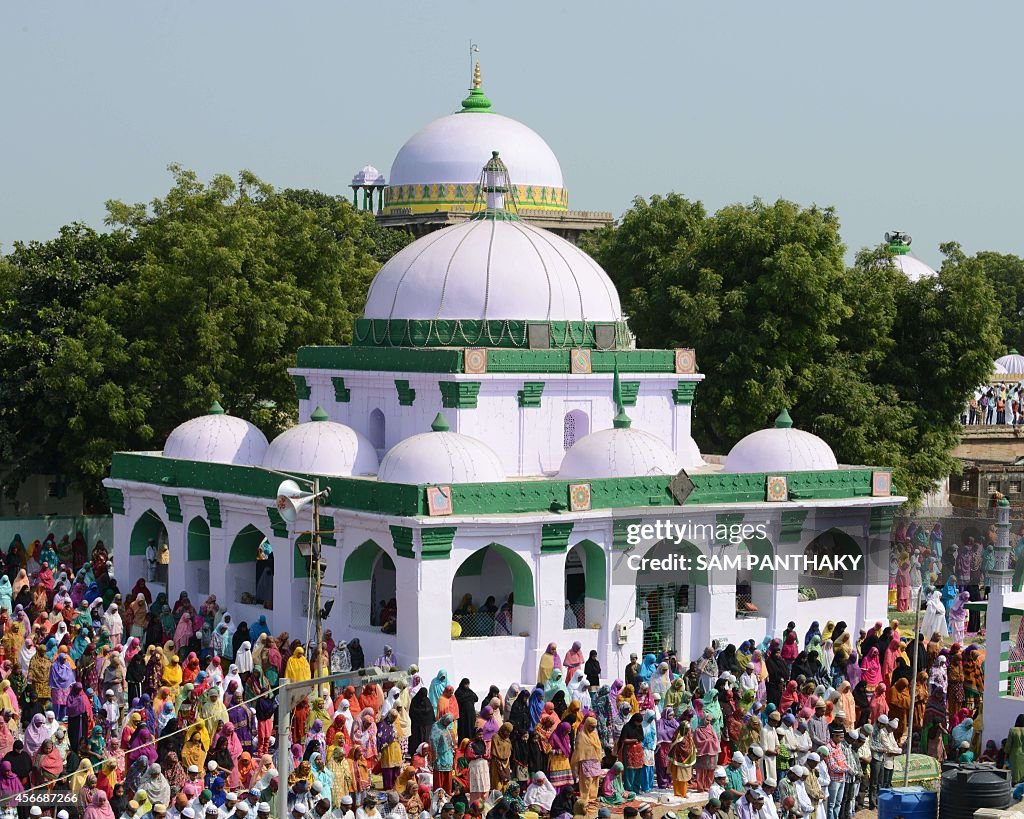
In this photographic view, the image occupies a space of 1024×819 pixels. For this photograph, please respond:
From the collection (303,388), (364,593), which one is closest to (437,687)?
(364,593)

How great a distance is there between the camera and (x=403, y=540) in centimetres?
2481

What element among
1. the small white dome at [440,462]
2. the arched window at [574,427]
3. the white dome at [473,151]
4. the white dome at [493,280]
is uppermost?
the white dome at [473,151]

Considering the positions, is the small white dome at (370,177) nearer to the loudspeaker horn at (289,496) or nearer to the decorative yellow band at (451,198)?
the decorative yellow band at (451,198)

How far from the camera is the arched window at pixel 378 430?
30.0m

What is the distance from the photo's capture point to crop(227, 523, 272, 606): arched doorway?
2881cm

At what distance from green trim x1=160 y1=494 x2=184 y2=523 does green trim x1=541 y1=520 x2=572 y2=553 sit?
A: 716 cm

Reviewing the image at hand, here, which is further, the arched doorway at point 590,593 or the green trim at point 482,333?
the green trim at point 482,333

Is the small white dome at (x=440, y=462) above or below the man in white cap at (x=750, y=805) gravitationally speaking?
above

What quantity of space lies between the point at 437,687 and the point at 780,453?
8.02 metres

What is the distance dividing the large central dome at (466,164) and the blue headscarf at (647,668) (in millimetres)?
29525

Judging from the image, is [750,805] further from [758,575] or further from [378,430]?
[378,430]

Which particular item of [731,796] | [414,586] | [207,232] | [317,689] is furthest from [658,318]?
[731,796]

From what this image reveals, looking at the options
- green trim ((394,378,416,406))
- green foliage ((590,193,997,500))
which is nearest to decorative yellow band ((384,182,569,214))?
green foliage ((590,193,997,500))

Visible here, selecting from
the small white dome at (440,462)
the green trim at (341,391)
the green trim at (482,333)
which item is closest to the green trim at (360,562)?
the small white dome at (440,462)
